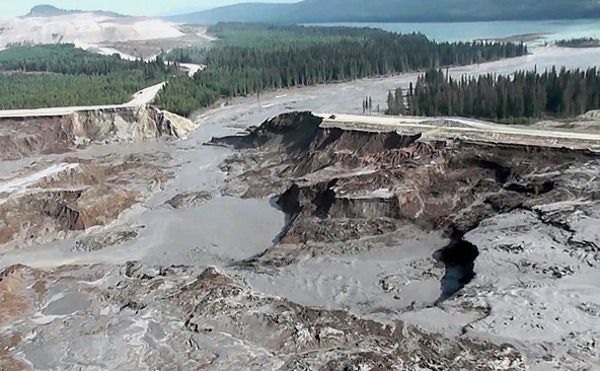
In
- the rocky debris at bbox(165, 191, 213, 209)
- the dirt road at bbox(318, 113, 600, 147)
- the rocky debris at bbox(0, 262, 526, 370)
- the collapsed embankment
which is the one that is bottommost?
the rocky debris at bbox(0, 262, 526, 370)

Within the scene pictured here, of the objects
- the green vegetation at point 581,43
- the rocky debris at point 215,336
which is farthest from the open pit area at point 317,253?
the green vegetation at point 581,43

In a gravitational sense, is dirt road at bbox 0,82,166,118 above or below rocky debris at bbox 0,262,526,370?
above

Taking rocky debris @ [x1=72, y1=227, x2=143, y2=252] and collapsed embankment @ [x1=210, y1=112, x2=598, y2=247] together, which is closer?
collapsed embankment @ [x1=210, y1=112, x2=598, y2=247]

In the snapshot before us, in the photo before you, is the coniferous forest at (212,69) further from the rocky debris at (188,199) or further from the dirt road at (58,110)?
the rocky debris at (188,199)

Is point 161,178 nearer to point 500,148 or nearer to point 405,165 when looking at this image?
point 405,165

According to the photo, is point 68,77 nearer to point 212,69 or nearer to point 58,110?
point 212,69

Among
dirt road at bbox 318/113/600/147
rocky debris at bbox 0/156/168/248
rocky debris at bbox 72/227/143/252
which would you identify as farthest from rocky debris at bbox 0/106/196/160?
rocky debris at bbox 72/227/143/252

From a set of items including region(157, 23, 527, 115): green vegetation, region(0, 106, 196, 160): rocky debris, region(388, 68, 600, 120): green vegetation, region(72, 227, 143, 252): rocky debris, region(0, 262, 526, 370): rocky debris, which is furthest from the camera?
region(157, 23, 527, 115): green vegetation

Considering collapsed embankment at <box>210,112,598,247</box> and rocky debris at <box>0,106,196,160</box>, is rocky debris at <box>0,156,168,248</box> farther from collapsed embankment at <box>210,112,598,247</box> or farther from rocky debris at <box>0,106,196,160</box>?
rocky debris at <box>0,106,196,160</box>
